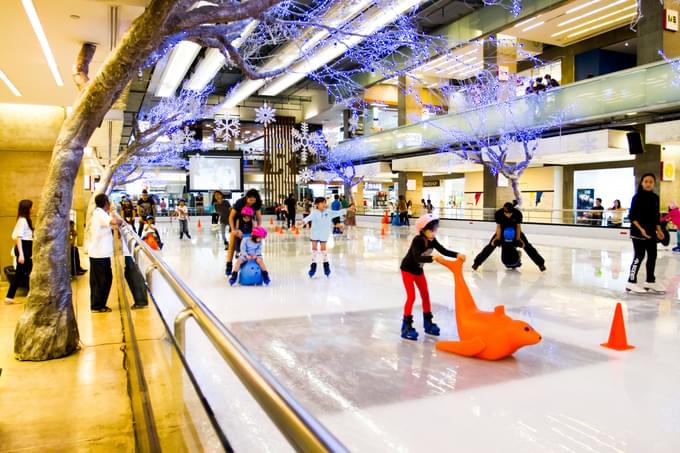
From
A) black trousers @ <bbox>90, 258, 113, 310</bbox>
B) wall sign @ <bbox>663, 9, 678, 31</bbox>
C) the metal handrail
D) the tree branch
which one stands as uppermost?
wall sign @ <bbox>663, 9, 678, 31</bbox>

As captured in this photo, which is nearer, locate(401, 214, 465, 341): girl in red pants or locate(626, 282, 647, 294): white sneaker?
locate(401, 214, 465, 341): girl in red pants

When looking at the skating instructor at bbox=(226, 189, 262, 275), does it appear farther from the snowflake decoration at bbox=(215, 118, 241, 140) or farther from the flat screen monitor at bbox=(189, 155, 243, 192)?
the flat screen monitor at bbox=(189, 155, 243, 192)

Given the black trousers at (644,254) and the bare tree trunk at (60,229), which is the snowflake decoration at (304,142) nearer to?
the black trousers at (644,254)

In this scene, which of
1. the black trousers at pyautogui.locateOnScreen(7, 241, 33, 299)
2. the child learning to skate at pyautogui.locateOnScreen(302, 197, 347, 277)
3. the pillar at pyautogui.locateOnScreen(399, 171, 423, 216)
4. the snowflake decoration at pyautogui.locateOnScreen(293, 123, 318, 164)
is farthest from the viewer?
the snowflake decoration at pyautogui.locateOnScreen(293, 123, 318, 164)

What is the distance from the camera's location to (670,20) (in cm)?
1659

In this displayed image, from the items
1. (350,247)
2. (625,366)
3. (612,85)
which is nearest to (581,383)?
(625,366)

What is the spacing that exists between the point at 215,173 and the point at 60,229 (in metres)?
29.8

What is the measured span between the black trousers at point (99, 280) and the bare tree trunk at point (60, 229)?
1.62 meters

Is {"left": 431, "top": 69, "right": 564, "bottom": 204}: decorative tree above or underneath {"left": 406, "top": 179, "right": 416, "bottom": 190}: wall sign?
above

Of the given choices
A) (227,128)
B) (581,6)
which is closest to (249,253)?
(227,128)

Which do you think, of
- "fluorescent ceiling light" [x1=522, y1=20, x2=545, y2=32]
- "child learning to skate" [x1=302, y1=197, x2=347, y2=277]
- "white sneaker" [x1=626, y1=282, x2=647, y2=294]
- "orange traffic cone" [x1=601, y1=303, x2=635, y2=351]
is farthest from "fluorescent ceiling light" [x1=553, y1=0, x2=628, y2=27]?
"orange traffic cone" [x1=601, y1=303, x2=635, y2=351]

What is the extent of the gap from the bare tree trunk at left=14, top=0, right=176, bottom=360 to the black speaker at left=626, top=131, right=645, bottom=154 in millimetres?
16870

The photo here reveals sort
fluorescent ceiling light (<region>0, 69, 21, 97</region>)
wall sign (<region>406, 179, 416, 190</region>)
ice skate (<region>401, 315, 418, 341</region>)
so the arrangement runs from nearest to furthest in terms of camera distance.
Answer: ice skate (<region>401, 315, 418, 341</region>), fluorescent ceiling light (<region>0, 69, 21, 97</region>), wall sign (<region>406, 179, 416, 190</region>)

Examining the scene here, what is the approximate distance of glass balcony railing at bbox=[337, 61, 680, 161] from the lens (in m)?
15.2
